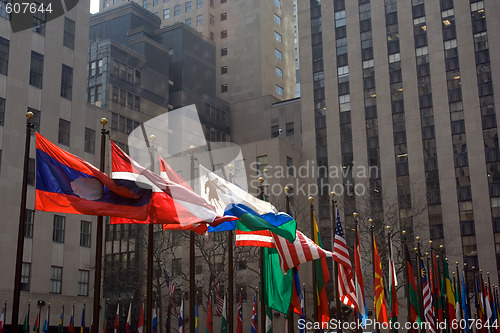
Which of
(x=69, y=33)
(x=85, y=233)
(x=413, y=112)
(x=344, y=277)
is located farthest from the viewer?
(x=413, y=112)

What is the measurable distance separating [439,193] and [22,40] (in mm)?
52972

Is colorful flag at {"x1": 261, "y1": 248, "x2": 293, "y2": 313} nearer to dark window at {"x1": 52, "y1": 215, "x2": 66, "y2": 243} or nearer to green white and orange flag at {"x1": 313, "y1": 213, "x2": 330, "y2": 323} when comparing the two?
green white and orange flag at {"x1": 313, "y1": 213, "x2": 330, "y2": 323}

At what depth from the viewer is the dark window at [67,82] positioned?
61.8m

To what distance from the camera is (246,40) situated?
411 feet

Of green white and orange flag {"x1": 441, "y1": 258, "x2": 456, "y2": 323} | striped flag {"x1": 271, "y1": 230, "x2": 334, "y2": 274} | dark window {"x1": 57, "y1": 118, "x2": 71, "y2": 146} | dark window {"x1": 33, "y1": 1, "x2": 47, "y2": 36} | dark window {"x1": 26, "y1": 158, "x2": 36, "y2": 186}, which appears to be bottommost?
green white and orange flag {"x1": 441, "y1": 258, "x2": 456, "y2": 323}

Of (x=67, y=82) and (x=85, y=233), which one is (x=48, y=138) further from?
(x=85, y=233)

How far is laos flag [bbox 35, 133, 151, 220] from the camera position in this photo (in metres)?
17.9

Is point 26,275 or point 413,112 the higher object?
point 413,112

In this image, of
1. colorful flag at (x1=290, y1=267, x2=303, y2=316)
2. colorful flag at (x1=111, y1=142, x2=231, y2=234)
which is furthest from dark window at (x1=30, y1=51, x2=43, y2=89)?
colorful flag at (x1=111, y1=142, x2=231, y2=234)

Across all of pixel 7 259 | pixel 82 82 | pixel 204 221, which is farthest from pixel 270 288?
pixel 82 82

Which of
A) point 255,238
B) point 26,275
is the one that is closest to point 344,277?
point 255,238

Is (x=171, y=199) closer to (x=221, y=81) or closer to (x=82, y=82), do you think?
(x=82, y=82)

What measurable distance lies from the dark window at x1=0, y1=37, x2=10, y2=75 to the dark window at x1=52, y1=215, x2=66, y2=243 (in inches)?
500

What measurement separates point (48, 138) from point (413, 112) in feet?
165
